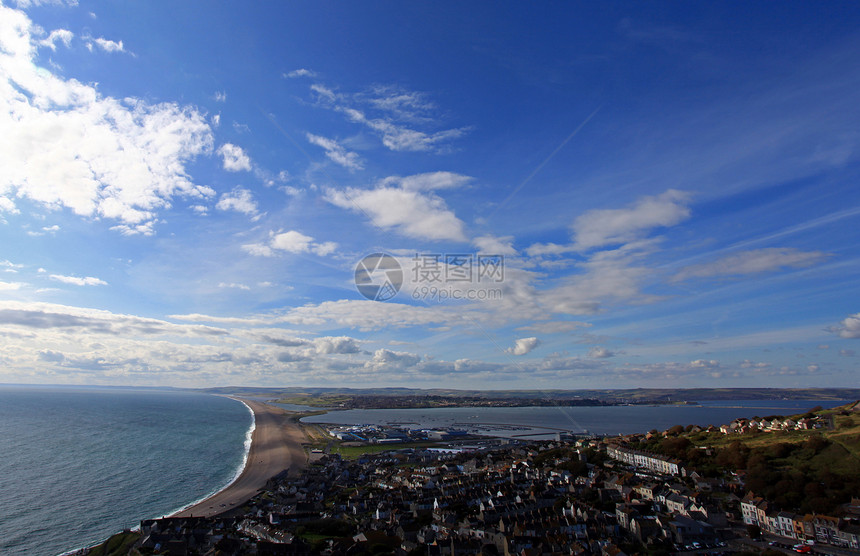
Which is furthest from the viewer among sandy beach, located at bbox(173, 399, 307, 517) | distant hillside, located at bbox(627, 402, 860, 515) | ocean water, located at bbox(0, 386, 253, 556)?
sandy beach, located at bbox(173, 399, 307, 517)

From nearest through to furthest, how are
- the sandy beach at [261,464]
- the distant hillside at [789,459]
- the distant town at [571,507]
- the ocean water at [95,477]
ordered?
the distant town at [571,507] < the distant hillside at [789,459] < the ocean water at [95,477] < the sandy beach at [261,464]

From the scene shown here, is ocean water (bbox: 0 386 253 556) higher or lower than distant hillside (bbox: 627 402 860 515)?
lower

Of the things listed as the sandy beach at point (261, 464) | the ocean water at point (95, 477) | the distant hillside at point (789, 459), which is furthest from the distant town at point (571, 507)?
the ocean water at point (95, 477)

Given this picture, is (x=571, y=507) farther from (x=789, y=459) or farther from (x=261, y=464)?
(x=261, y=464)

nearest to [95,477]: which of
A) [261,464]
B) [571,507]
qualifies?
[261,464]

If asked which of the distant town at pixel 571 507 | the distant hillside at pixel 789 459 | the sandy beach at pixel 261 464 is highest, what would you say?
the distant hillside at pixel 789 459

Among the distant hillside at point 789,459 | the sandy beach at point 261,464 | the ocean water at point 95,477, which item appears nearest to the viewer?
the distant hillside at point 789,459

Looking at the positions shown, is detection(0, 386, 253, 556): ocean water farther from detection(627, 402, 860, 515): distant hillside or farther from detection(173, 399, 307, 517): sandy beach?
detection(627, 402, 860, 515): distant hillside

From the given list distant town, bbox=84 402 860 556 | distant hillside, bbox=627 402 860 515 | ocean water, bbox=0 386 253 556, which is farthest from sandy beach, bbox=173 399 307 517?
distant hillside, bbox=627 402 860 515

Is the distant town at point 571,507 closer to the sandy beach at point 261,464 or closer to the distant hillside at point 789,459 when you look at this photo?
the distant hillside at point 789,459
